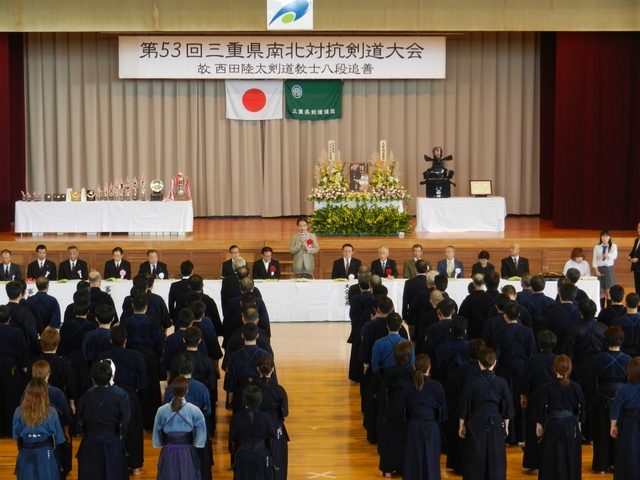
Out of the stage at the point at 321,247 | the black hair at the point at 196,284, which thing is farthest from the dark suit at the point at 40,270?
the black hair at the point at 196,284

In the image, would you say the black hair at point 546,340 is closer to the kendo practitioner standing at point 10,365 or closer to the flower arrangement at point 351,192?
the kendo practitioner standing at point 10,365

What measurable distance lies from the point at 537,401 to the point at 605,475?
1.42 metres

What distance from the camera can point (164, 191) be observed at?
78.6 ft

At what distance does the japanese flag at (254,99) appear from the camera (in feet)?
75.5

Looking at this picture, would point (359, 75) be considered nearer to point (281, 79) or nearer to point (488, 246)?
point (281, 79)

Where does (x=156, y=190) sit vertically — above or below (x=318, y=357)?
above

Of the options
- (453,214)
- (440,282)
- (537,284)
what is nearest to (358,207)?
(453,214)

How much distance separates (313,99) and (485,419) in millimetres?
14873

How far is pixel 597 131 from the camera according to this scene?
68.4ft

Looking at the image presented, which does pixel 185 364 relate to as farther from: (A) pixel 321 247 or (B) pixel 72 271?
(A) pixel 321 247

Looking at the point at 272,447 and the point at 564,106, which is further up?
the point at 564,106

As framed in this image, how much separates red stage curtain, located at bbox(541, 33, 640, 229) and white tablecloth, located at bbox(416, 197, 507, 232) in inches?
82.0

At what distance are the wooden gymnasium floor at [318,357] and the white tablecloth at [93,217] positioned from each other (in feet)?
0.80

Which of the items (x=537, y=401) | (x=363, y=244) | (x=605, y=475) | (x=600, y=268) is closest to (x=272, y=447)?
(x=537, y=401)
